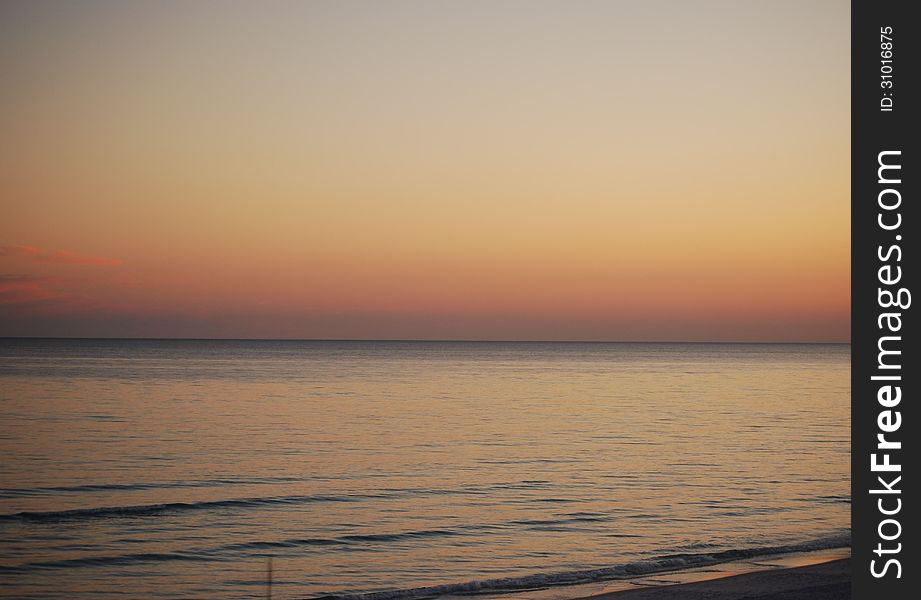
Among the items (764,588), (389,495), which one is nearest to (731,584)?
(764,588)

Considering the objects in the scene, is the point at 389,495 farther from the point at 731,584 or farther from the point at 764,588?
the point at 764,588

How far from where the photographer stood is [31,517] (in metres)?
21.0

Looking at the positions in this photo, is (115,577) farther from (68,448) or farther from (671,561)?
(68,448)

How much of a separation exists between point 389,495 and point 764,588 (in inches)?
471

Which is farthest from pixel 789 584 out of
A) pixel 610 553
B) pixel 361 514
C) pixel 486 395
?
pixel 486 395

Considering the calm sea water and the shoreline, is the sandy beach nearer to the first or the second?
the shoreline

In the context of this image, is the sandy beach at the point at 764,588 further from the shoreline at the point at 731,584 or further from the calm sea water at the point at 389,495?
the calm sea water at the point at 389,495

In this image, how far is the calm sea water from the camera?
17.0 meters

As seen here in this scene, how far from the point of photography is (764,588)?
48.2ft

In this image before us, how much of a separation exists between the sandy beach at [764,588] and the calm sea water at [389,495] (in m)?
1.82

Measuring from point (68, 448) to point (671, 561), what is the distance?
22.9 m

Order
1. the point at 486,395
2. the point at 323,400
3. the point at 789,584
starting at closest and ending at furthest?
the point at 789,584
the point at 323,400
the point at 486,395

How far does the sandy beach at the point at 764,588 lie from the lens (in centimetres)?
1409

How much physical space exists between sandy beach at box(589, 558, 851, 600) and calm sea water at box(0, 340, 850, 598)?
71.8 inches
